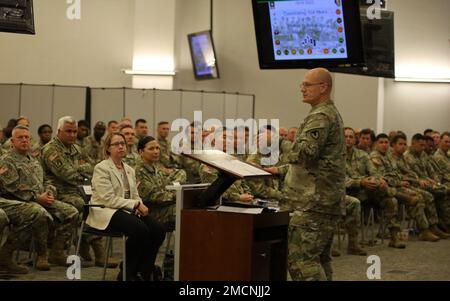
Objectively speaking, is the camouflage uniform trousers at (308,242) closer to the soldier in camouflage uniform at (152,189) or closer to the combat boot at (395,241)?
the soldier in camouflage uniform at (152,189)

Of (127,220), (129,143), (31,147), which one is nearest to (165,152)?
(129,143)

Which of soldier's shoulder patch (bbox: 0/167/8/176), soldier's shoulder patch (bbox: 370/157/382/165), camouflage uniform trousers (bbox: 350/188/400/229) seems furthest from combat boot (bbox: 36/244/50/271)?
soldier's shoulder patch (bbox: 370/157/382/165)

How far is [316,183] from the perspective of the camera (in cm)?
468

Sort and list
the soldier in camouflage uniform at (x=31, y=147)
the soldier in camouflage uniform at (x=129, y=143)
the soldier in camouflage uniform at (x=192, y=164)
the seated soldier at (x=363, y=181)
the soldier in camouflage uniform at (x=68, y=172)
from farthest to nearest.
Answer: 1. the seated soldier at (x=363, y=181)
2. the soldier in camouflage uniform at (x=192, y=164)
3. the soldier in camouflage uniform at (x=129, y=143)
4. the soldier in camouflage uniform at (x=31, y=147)
5. the soldier in camouflage uniform at (x=68, y=172)

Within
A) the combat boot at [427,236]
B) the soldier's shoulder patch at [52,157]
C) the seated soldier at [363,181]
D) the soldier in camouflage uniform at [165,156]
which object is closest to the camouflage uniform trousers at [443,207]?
the combat boot at [427,236]

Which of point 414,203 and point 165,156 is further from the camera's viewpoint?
point 414,203

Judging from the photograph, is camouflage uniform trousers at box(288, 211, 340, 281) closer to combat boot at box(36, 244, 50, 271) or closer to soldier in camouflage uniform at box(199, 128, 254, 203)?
soldier in camouflage uniform at box(199, 128, 254, 203)

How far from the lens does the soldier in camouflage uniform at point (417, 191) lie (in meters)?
9.70

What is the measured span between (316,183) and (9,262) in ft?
10.2

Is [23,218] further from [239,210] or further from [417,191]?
[417,191]

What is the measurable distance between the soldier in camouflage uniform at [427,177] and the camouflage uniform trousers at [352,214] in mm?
2084

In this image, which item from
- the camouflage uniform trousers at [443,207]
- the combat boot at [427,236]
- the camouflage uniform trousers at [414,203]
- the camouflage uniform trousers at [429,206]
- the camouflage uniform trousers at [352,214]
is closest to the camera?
the camouflage uniform trousers at [352,214]

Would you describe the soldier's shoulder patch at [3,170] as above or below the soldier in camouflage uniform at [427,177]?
above

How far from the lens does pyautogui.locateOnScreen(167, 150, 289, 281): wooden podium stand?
4133 mm
